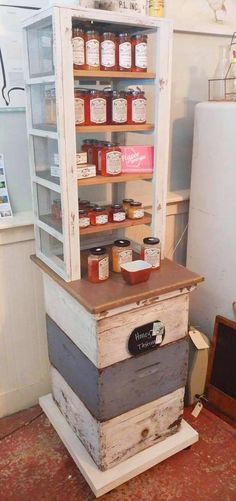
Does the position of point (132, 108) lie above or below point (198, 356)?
above

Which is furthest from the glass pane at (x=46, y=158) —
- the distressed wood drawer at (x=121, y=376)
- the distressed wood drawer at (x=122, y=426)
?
the distressed wood drawer at (x=122, y=426)

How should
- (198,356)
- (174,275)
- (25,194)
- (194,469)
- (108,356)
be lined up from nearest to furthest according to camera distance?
1. (108,356)
2. (174,275)
3. (194,469)
4. (25,194)
5. (198,356)

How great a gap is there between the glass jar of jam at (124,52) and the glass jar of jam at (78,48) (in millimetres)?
133

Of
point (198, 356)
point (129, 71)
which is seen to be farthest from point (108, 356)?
point (129, 71)

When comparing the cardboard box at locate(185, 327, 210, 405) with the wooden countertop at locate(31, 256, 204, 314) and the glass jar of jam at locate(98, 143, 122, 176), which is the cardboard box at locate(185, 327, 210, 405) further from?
the glass jar of jam at locate(98, 143, 122, 176)

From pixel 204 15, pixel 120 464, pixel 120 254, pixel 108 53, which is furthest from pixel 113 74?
pixel 120 464

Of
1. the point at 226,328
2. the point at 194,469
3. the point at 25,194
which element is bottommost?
the point at 194,469

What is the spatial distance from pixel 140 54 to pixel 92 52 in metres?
0.17

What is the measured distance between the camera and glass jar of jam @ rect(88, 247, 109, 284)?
4.52ft

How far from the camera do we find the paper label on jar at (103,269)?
139cm

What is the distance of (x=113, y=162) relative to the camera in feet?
4.57

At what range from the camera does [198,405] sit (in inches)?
73.7

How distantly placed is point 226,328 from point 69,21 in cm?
133

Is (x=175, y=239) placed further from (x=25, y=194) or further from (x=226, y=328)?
(x=25, y=194)
